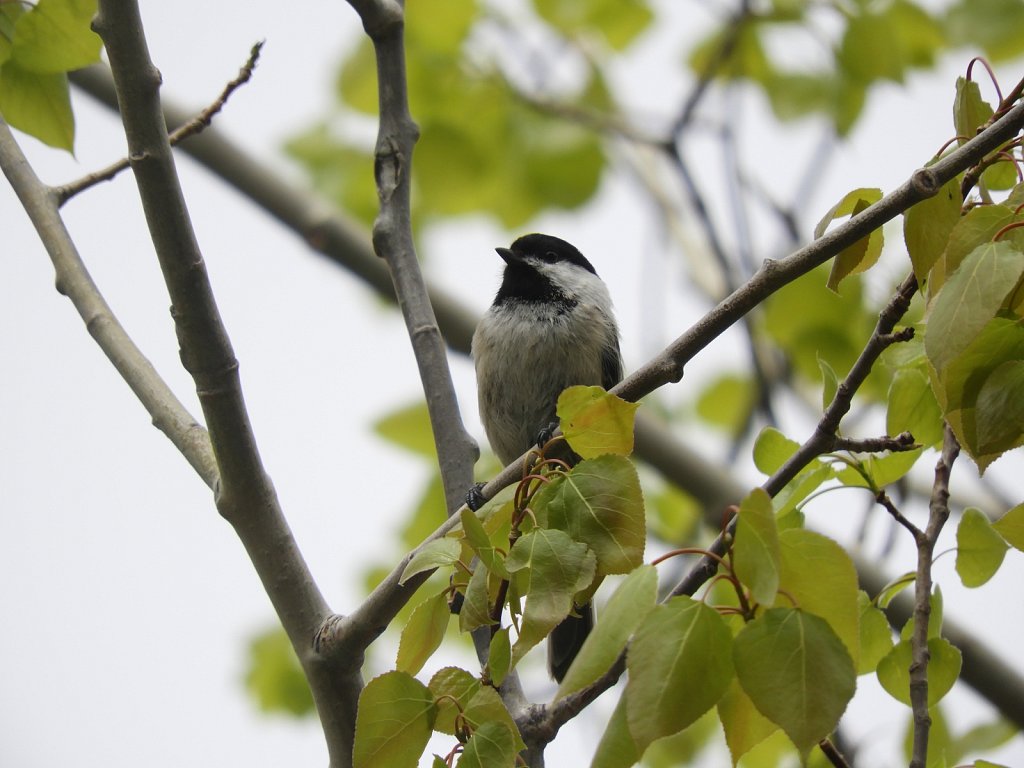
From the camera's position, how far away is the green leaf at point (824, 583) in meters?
1.06

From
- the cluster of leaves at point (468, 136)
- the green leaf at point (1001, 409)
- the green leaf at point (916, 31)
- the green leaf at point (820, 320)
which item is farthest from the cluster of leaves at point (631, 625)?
the green leaf at point (916, 31)

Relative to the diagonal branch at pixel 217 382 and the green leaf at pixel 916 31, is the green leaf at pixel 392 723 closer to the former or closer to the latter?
the diagonal branch at pixel 217 382

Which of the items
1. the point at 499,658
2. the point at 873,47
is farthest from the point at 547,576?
the point at 873,47

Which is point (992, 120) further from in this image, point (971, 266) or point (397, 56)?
point (397, 56)

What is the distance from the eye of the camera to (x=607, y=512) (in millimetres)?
1222

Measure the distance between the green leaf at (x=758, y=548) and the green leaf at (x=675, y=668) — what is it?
5 centimetres

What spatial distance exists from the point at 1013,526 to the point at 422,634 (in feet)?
2.49

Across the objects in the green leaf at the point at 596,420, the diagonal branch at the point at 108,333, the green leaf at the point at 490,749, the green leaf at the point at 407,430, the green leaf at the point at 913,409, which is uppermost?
the green leaf at the point at 407,430

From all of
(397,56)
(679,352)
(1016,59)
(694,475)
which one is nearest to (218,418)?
(679,352)

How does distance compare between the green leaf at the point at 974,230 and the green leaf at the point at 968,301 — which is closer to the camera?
the green leaf at the point at 968,301

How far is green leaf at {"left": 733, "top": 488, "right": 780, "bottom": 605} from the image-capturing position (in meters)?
1.00

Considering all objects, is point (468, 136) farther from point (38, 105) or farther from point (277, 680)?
point (277, 680)

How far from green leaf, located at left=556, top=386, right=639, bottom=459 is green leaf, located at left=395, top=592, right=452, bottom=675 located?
0.94 ft

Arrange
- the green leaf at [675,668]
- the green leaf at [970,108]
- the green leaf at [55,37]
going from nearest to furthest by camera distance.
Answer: the green leaf at [675,668], the green leaf at [970,108], the green leaf at [55,37]
